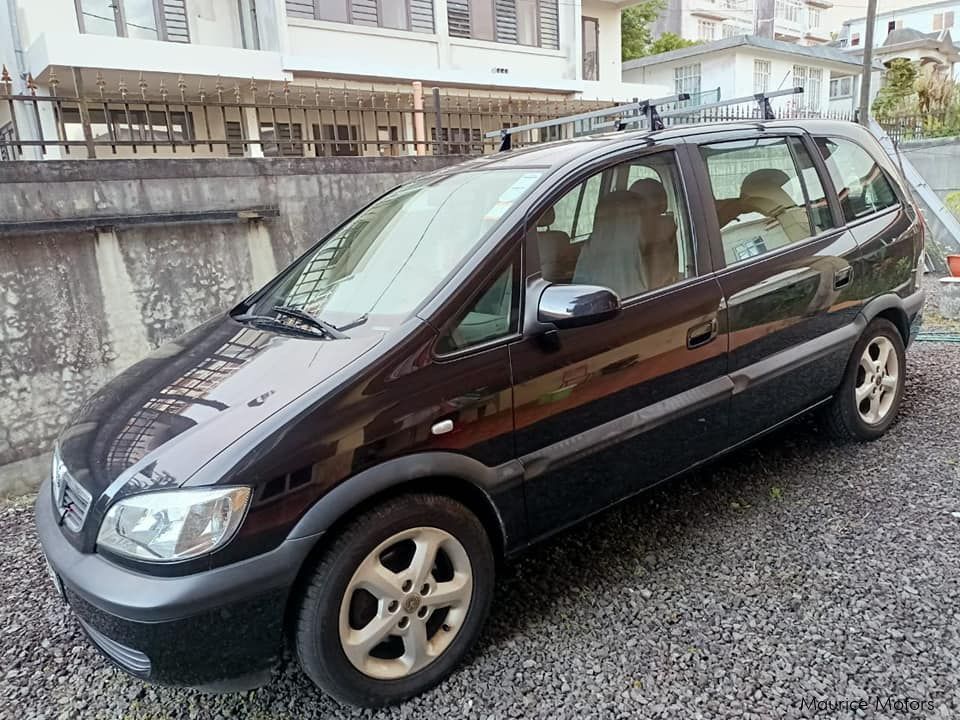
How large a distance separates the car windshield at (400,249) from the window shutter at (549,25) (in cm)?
1503

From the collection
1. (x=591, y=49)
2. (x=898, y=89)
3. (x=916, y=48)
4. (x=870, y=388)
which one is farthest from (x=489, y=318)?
(x=916, y=48)

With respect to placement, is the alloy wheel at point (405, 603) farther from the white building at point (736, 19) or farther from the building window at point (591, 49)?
the white building at point (736, 19)

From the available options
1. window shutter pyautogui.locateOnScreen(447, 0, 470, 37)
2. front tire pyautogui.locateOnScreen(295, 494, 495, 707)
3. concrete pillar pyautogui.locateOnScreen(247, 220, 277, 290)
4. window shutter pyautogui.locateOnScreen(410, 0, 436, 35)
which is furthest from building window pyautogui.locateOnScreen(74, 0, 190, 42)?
front tire pyautogui.locateOnScreen(295, 494, 495, 707)

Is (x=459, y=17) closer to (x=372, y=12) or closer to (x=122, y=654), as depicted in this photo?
(x=372, y=12)

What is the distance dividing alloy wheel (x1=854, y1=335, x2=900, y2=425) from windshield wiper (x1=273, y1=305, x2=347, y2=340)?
284cm

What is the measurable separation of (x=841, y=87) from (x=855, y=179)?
2817cm

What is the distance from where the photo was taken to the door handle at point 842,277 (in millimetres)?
3387

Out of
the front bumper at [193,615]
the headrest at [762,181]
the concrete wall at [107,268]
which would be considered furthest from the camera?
the concrete wall at [107,268]

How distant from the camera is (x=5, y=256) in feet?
15.1

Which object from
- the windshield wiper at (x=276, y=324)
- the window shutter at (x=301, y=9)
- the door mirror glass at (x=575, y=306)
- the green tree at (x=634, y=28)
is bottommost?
the windshield wiper at (x=276, y=324)

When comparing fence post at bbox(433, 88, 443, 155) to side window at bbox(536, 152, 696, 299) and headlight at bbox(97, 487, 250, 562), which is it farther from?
headlight at bbox(97, 487, 250, 562)

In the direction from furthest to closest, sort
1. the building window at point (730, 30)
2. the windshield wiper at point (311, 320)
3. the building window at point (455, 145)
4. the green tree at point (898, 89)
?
the building window at point (730, 30), the green tree at point (898, 89), the building window at point (455, 145), the windshield wiper at point (311, 320)

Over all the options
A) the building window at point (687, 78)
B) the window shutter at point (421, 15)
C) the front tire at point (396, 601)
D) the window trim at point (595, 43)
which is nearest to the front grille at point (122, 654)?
the front tire at point (396, 601)

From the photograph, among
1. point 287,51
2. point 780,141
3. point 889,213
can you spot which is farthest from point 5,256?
point 287,51
